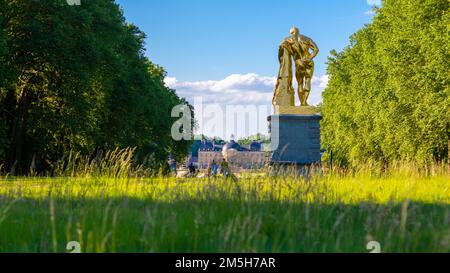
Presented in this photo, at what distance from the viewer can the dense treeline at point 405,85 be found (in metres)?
24.3

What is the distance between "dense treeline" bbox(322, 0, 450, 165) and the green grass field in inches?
489

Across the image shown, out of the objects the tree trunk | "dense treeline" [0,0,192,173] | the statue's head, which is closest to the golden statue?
the statue's head

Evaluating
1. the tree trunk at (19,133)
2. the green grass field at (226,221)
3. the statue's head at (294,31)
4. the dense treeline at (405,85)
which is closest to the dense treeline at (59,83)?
the tree trunk at (19,133)

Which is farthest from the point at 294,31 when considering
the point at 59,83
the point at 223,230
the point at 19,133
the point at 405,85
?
the point at 223,230

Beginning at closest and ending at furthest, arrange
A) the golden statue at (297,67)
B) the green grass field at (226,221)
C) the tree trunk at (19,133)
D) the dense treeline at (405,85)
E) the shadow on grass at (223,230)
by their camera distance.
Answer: the shadow on grass at (223,230)
the green grass field at (226,221)
the golden statue at (297,67)
the dense treeline at (405,85)
the tree trunk at (19,133)

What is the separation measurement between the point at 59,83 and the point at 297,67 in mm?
11217

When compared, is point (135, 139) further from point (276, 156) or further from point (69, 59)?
point (276, 156)

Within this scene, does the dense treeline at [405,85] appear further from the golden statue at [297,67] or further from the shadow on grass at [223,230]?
the shadow on grass at [223,230]

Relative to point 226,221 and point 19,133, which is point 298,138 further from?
point 19,133

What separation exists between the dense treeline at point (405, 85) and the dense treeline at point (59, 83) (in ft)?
40.1

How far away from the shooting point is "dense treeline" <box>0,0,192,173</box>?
24219mm

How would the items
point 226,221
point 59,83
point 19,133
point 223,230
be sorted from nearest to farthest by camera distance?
point 223,230 < point 226,221 < point 59,83 < point 19,133

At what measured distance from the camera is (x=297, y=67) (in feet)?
65.2
